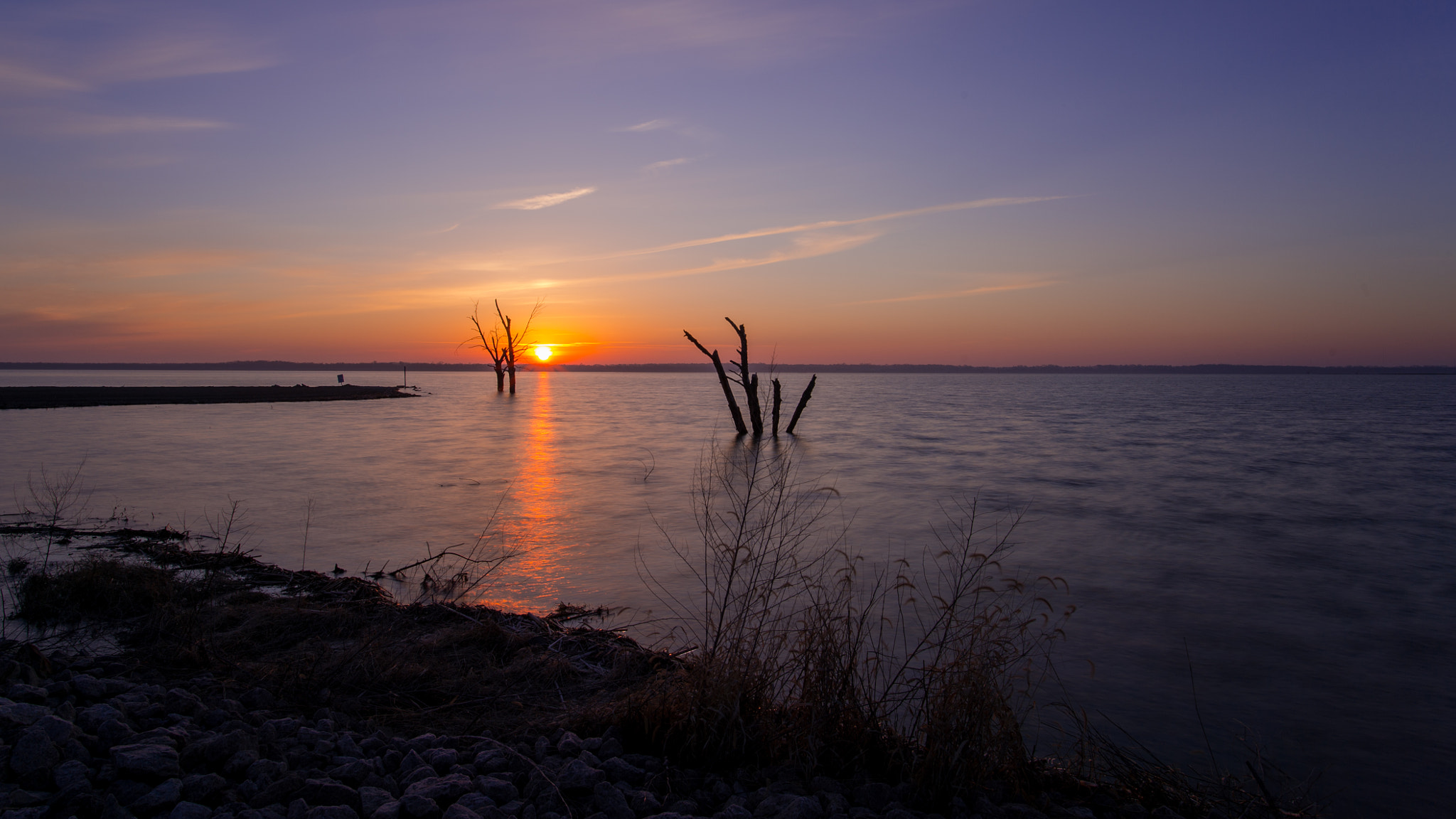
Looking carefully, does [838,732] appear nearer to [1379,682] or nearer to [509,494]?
[1379,682]

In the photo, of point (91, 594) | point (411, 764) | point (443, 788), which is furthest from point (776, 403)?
point (443, 788)

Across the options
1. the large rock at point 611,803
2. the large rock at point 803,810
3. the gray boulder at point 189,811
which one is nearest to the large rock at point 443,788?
the large rock at point 611,803

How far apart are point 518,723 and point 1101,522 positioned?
502 inches

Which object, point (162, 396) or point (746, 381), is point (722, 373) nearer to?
point (746, 381)

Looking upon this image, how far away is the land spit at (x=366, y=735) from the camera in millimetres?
3287

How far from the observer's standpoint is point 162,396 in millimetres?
45062

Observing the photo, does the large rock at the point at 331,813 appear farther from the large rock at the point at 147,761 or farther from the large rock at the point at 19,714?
the large rock at the point at 19,714

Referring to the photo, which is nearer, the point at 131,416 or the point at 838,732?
the point at 838,732

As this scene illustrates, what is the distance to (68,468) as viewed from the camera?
1630 cm

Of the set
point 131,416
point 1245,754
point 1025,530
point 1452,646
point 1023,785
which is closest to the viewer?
point 1023,785

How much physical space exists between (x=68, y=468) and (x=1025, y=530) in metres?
20.0

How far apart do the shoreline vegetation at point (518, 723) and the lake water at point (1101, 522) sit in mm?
1196

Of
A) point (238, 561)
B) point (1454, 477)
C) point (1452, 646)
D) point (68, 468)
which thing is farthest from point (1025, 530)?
point (68, 468)

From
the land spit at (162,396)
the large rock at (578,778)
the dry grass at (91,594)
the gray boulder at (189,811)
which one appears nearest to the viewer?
the gray boulder at (189,811)
